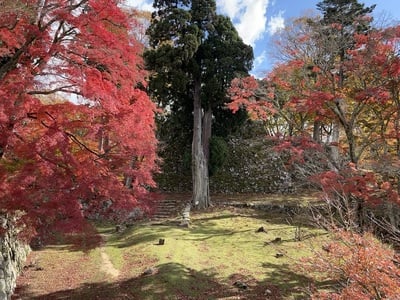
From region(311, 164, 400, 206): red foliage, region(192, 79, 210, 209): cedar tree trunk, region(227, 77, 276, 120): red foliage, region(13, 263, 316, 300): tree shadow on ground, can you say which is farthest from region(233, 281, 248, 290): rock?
region(192, 79, 210, 209): cedar tree trunk

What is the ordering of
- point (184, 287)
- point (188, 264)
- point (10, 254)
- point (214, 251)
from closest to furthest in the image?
point (184, 287)
point (10, 254)
point (188, 264)
point (214, 251)

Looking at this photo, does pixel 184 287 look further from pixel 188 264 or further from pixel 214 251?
pixel 214 251

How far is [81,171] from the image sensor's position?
621 cm

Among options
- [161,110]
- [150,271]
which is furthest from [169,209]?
[150,271]

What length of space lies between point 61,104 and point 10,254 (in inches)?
204

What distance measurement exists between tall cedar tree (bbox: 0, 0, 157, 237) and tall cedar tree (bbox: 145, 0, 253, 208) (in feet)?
30.6

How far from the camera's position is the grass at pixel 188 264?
7.75 meters

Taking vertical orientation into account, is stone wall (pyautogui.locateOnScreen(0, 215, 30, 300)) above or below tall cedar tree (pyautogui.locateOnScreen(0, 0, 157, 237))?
below

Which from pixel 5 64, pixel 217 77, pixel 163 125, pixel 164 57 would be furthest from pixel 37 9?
pixel 163 125

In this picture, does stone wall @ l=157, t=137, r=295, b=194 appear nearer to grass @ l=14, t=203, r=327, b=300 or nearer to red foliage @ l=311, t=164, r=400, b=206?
grass @ l=14, t=203, r=327, b=300

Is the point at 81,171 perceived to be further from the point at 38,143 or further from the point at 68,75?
the point at 68,75

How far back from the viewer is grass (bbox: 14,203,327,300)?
25.4 ft

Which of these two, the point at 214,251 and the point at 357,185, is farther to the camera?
the point at 214,251

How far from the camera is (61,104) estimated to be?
6090 mm
